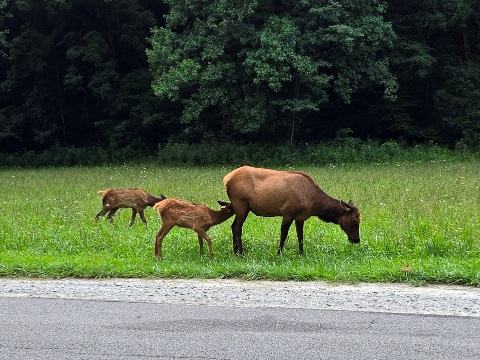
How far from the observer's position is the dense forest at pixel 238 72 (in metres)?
33.7

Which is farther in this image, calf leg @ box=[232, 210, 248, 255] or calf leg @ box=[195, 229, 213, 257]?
calf leg @ box=[232, 210, 248, 255]

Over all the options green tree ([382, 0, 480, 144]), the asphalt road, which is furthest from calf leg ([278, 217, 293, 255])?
green tree ([382, 0, 480, 144])

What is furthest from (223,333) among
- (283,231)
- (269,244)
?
(269,244)

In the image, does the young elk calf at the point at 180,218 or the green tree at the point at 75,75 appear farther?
the green tree at the point at 75,75

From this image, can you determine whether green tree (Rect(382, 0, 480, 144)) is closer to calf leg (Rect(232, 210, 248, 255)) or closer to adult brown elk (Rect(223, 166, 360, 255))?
adult brown elk (Rect(223, 166, 360, 255))

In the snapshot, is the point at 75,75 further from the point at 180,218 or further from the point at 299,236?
Answer: the point at 299,236

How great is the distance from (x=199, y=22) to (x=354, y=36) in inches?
333

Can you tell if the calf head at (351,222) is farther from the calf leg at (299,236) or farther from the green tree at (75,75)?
the green tree at (75,75)

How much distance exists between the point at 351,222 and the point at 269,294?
340 centimetres

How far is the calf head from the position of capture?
11.2 metres

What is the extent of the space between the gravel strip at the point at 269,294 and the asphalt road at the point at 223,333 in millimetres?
301

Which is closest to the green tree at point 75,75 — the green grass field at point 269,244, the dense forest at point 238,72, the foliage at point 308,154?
the dense forest at point 238,72

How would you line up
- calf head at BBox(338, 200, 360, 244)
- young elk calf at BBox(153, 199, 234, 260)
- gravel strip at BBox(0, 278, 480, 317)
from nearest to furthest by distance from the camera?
gravel strip at BBox(0, 278, 480, 317)
young elk calf at BBox(153, 199, 234, 260)
calf head at BBox(338, 200, 360, 244)

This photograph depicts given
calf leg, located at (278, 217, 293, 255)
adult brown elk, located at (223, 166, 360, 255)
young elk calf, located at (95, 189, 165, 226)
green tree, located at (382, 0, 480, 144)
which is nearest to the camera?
calf leg, located at (278, 217, 293, 255)
